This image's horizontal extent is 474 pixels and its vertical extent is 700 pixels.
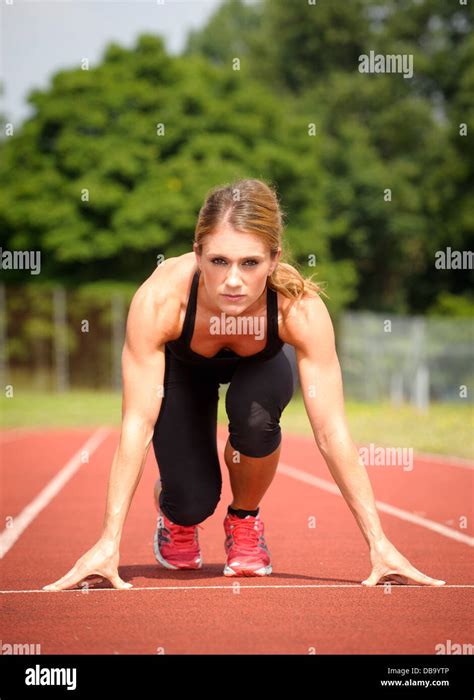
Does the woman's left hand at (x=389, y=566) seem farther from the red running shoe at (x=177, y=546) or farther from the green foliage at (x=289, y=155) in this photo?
the green foliage at (x=289, y=155)

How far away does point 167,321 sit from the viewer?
574cm

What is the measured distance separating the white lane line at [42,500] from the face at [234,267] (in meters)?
2.88

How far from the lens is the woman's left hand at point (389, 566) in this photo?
572 cm

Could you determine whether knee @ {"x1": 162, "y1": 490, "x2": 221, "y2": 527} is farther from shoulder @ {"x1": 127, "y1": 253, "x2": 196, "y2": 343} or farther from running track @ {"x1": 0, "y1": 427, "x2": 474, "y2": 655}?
shoulder @ {"x1": 127, "y1": 253, "x2": 196, "y2": 343}

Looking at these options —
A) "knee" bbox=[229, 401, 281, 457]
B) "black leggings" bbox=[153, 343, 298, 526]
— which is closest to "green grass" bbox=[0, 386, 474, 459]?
"black leggings" bbox=[153, 343, 298, 526]

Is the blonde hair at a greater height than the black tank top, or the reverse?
the blonde hair

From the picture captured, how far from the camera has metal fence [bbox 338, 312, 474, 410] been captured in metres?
32.0

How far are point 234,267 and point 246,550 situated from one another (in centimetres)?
171

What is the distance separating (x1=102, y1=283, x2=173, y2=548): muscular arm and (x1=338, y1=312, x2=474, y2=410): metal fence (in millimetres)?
26234

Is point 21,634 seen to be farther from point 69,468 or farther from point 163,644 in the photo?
point 69,468

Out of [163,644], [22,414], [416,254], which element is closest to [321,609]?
[163,644]

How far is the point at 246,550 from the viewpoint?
20.9ft

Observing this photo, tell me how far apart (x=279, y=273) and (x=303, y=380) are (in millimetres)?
522
